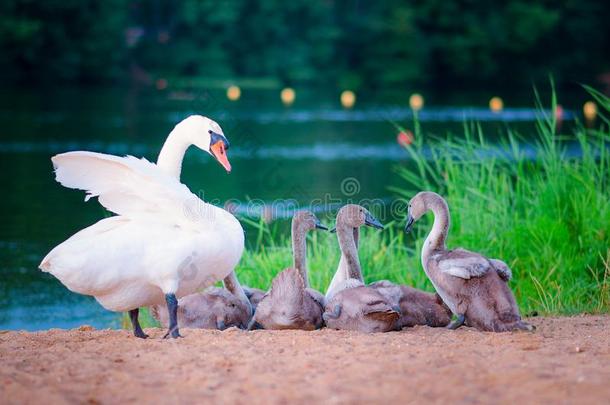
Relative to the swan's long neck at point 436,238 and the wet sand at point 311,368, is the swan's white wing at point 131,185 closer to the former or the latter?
the wet sand at point 311,368

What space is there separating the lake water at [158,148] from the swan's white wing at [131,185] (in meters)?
2.74

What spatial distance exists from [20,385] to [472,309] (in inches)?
123

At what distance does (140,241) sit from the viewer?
21.5ft

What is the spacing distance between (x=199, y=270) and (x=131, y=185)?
67cm

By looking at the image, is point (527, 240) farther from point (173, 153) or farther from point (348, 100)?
point (348, 100)

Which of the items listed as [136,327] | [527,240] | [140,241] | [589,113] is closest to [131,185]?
[140,241]

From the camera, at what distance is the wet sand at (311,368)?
5.00m

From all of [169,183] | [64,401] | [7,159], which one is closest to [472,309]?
[169,183]

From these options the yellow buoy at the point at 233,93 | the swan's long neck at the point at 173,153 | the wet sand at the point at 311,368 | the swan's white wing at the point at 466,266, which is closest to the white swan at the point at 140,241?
the wet sand at the point at 311,368

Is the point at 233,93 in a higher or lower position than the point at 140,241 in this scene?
higher

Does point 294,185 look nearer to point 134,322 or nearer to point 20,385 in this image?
point 134,322

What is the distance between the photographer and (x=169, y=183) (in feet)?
21.6

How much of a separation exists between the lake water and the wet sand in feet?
10.9

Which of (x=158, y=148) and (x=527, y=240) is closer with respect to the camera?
(x=527, y=240)
